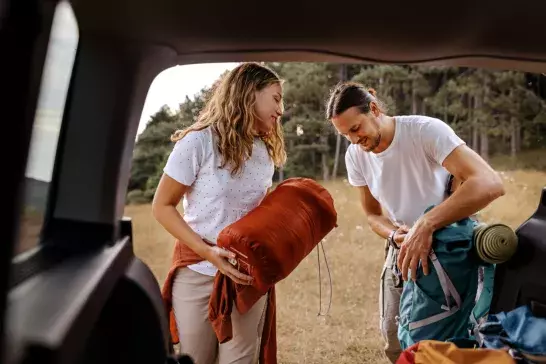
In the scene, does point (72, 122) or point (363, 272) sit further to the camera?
point (363, 272)

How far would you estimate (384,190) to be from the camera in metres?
2.34

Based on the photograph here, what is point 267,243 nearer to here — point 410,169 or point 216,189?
point 216,189

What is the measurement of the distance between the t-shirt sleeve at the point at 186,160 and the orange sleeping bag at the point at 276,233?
199 millimetres

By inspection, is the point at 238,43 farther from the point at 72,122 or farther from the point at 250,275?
the point at 250,275

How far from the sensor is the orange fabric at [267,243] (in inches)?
72.9

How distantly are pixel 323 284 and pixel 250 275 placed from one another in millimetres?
3078

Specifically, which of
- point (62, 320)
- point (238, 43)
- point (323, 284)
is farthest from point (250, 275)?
point (323, 284)

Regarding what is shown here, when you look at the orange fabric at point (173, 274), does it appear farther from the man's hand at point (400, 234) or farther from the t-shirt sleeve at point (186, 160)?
the man's hand at point (400, 234)

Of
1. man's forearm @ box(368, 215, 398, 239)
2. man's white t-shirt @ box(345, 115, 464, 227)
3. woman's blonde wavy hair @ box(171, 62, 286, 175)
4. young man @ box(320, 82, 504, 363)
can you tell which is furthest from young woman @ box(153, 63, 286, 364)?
man's forearm @ box(368, 215, 398, 239)

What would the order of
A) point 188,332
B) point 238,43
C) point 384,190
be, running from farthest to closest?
point 384,190, point 188,332, point 238,43

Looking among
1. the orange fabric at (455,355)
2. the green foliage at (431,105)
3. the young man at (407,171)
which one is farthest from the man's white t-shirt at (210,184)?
the green foliage at (431,105)

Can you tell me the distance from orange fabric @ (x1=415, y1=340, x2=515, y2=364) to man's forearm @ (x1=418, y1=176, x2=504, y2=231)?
0.40m

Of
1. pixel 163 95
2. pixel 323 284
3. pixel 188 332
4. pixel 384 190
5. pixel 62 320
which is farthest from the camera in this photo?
pixel 323 284

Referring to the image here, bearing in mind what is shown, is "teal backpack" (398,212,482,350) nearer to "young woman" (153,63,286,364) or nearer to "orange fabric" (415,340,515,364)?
"orange fabric" (415,340,515,364)
